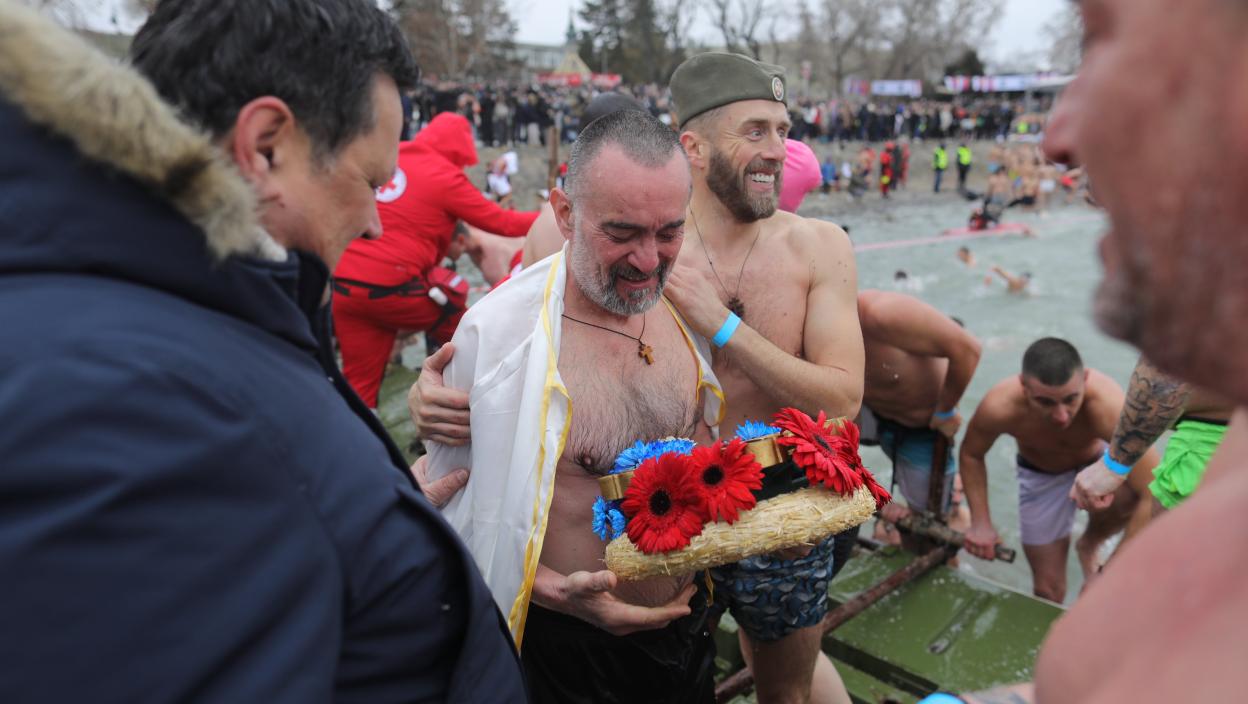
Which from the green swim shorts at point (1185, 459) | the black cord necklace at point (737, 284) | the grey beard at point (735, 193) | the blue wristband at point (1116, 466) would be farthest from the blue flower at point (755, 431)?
the green swim shorts at point (1185, 459)

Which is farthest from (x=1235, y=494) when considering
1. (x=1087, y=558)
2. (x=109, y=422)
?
(x=1087, y=558)

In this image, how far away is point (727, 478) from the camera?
1.99 meters

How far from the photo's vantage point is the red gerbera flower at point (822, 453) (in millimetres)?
2021

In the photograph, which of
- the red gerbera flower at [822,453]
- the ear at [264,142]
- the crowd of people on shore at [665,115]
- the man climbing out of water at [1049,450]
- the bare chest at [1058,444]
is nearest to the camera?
the ear at [264,142]

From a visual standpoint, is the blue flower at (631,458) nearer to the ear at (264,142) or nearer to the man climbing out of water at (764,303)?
the man climbing out of water at (764,303)

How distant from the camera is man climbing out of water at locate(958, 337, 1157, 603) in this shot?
429 cm

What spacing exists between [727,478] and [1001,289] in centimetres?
1391

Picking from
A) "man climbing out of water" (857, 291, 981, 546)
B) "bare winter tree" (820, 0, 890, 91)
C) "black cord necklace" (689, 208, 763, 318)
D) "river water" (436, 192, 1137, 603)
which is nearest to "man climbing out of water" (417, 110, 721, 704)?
"black cord necklace" (689, 208, 763, 318)

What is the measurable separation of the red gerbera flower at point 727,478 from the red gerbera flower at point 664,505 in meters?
0.02

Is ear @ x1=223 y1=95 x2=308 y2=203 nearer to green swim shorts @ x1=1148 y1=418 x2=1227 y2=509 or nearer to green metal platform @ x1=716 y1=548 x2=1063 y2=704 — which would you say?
green metal platform @ x1=716 y1=548 x2=1063 y2=704

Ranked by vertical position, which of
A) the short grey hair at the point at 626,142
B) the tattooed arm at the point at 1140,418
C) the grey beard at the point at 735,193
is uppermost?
the short grey hair at the point at 626,142

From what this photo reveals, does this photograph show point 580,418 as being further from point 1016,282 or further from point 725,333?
point 1016,282

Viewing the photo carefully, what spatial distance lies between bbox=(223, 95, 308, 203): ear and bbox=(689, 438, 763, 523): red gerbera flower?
125 centimetres

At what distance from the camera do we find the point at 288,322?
106 centimetres
